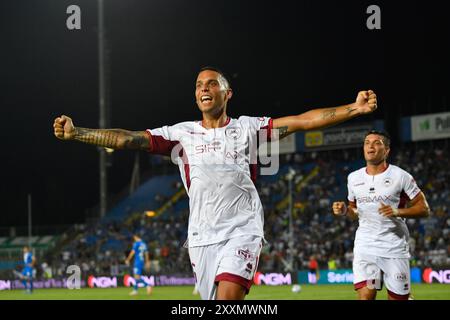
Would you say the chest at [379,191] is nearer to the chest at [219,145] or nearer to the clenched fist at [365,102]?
the chest at [219,145]

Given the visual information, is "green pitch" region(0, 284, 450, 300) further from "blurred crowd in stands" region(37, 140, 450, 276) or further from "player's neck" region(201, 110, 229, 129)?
"player's neck" region(201, 110, 229, 129)

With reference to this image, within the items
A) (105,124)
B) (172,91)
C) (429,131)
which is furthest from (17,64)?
(429,131)

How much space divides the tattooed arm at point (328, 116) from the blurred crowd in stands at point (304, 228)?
2616 centimetres

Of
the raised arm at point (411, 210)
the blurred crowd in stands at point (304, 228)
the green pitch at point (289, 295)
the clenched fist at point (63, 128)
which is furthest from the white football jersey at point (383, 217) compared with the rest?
the blurred crowd in stands at point (304, 228)

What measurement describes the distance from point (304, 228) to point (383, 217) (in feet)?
107

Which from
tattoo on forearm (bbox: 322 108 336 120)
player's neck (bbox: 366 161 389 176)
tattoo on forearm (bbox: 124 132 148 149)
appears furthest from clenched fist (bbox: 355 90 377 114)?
player's neck (bbox: 366 161 389 176)

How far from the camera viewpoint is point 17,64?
45156 millimetres

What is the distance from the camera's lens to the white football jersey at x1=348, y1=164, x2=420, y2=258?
10406mm

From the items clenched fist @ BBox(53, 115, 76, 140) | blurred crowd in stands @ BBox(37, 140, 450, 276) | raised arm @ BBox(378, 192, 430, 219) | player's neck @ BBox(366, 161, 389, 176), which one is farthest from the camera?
blurred crowd in stands @ BBox(37, 140, 450, 276)

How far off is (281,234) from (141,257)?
56.7ft

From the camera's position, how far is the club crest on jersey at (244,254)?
675 centimetres

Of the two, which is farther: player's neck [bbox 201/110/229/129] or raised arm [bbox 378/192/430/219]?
raised arm [bbox 378/192/430/219]

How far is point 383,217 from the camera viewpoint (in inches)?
412
